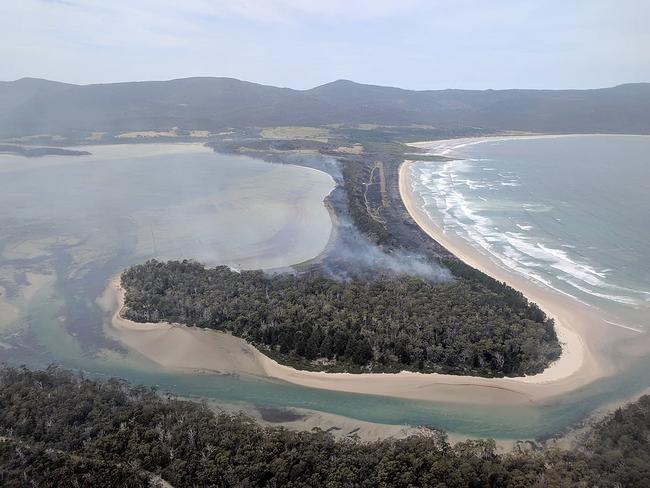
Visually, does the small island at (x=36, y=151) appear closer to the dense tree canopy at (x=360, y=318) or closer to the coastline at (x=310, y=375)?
the dense tree canopy at (x=360, y=318)

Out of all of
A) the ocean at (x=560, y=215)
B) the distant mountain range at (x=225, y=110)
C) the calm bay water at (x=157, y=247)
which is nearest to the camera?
the calm bay water at (x=157, y=247)

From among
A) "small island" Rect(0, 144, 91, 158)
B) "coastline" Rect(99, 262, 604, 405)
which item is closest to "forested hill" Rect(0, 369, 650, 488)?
"coastline" Rect(99, 262, 604, 405)

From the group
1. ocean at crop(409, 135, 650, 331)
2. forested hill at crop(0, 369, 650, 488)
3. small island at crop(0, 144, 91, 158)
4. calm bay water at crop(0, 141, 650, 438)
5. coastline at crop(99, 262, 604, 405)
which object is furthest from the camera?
small island at crop(0, 144, 91, 158)

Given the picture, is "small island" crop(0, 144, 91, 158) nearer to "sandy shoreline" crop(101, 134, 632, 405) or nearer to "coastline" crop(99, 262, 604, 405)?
"sandy shoreline" crop(101, 134, 632, 405)

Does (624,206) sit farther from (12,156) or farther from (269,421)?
(12,156)

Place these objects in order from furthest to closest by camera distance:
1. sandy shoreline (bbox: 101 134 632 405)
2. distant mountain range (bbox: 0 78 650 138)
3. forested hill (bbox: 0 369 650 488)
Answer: distant mountain range (bbox: 0 78 650 138)
sandy shoreline (bbox: 101 134 632 405)
forested hill (bbox: 0 369 650 488)

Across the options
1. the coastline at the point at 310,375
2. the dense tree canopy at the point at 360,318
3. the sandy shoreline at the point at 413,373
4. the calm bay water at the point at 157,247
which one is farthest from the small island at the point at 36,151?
the coastline at the point at 310,375

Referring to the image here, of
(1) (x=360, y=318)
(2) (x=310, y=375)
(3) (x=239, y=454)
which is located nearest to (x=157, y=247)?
(1) (x=360, y=318)
